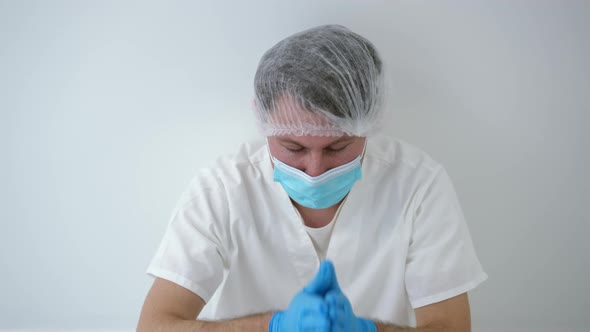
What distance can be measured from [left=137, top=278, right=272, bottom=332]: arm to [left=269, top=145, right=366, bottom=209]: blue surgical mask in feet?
0.93

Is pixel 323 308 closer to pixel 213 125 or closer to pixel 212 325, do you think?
pixel 212 325

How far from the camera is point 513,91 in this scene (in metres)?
1.47

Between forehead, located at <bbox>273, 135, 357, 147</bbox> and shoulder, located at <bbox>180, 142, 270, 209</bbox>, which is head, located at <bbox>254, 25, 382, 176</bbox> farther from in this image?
shoulder, located at <bbox>180, 142, 270, 209</bbox>

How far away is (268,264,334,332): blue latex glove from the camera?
92 centimetres

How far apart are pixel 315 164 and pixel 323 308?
0.36 meters

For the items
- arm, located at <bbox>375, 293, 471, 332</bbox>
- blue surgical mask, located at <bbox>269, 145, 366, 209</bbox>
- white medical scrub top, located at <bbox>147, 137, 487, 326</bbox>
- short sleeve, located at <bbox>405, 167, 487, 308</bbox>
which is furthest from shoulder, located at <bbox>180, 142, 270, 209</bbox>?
arm, located at <bbox>375, 293, 471, 332</bbox>

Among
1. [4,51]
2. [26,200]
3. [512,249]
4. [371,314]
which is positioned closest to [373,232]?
[371,314]

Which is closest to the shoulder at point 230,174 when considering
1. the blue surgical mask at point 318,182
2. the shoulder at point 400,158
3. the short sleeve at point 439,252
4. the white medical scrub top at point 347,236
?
the white medical scrub top at point 347,236

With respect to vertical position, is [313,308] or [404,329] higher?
[313,308]

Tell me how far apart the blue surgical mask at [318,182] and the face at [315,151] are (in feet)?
0.05

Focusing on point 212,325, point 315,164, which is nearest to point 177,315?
point 212,325

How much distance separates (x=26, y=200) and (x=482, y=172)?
1.35 m

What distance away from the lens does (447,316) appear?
1.24 metres

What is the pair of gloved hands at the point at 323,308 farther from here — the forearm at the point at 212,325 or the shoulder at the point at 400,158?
the shoulder at the point at 400,158
